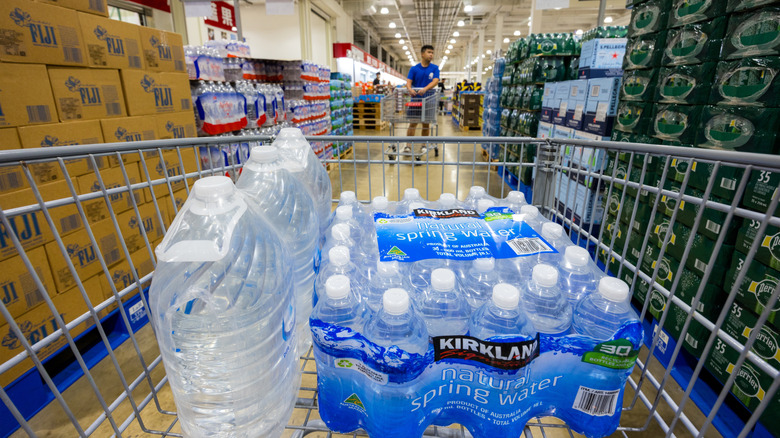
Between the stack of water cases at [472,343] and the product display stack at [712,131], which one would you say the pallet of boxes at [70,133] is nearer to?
the stack of water cases at [472,343]

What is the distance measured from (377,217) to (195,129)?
242 centimetres

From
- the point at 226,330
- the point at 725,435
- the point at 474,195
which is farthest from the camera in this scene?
the point at 474,195

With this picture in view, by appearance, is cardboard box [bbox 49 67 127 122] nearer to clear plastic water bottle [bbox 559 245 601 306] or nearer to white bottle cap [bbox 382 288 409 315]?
white bottle cap [bbox 382 288 409 315]

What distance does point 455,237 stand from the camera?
46.9 inches

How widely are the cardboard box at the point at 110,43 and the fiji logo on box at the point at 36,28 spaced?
0.20 meters

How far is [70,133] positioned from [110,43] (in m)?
0.67

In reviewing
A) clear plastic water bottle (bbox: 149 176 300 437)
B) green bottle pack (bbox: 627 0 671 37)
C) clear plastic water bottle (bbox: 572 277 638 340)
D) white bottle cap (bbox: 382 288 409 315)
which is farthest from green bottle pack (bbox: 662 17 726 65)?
clear plastic water bottle (bbox: 149 176 300 437)

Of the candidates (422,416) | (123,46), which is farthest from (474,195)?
(123,46)

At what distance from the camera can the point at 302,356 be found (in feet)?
4.30

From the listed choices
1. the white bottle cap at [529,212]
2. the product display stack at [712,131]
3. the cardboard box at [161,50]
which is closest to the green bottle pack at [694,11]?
the product display stack at [712,131]

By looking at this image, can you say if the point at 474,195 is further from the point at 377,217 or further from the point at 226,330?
the point at 226,330

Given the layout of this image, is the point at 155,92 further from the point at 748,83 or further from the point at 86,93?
the point at 748,83

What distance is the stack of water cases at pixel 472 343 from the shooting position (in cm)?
92

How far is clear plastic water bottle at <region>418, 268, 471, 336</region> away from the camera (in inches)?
40.3
